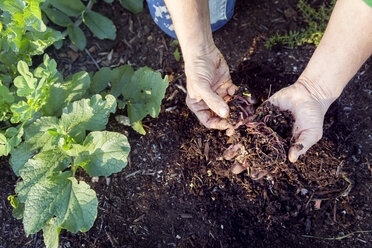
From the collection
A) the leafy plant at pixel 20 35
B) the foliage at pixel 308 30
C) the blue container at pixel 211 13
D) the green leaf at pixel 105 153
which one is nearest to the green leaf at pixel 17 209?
the green leaf at pixel 105 153

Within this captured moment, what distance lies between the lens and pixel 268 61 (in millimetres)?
2545

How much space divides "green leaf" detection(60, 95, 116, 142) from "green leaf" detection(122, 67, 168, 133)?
0.82 ft

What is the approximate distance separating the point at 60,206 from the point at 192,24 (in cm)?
128

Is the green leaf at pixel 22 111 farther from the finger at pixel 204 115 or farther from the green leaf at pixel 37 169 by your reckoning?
the finger at pixel 204 115

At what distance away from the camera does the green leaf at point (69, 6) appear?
2.42 meters

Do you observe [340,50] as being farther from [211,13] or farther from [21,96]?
[21,96]

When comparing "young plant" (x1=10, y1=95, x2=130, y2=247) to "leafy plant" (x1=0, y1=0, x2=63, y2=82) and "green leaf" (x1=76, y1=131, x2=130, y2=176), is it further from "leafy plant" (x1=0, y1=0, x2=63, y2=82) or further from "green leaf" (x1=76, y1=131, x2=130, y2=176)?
"leafy plant" (x1=0, y1=0, x2=63, y2=82)

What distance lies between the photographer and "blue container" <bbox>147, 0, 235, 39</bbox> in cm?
246

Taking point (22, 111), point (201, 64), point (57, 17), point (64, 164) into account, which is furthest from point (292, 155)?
point (57, 17)

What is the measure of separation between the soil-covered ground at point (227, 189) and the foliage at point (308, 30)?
0.87 feet

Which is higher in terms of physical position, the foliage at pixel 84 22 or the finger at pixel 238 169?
the foliage at pixel 84 22

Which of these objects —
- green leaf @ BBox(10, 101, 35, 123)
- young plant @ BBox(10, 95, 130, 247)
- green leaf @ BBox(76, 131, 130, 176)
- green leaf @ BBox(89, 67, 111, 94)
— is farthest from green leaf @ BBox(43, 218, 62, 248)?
green leaf @ BBox(89, 67, 111, 94)

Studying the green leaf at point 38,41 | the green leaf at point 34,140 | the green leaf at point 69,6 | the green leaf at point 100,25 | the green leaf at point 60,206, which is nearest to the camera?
the green leaf at point 60,206

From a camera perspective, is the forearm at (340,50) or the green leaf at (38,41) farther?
the green leaf at (38,41)
